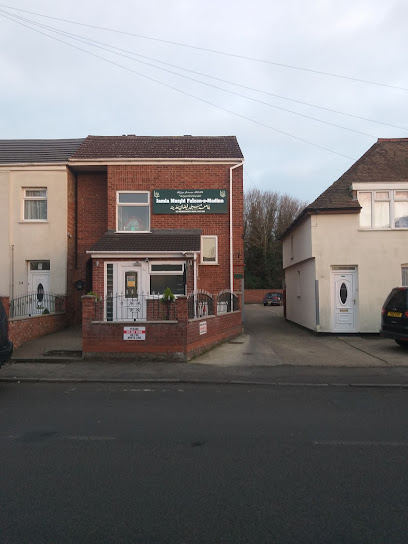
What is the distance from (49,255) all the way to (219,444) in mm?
14113

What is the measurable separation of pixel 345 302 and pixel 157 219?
7787 millimetres

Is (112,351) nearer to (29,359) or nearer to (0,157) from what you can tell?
(29,359)

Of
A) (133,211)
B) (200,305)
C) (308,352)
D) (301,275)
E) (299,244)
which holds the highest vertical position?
(133,211)

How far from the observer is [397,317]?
41.5 feet

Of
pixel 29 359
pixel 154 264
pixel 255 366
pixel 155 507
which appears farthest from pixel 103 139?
pixel 155 507

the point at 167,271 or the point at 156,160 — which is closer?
the point at 167,271

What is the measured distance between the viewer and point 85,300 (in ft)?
37.1

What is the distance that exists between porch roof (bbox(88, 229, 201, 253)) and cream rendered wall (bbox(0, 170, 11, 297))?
3.86 metres

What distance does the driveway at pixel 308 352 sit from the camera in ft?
36.7

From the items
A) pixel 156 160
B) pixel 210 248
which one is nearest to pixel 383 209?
pixel 210 248

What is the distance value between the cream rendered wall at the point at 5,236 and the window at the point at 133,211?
4274 mm

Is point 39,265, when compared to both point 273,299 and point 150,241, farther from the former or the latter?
point 273,299

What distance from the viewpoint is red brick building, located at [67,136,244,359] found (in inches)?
625

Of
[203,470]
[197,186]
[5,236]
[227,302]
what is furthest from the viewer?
[197,186]
